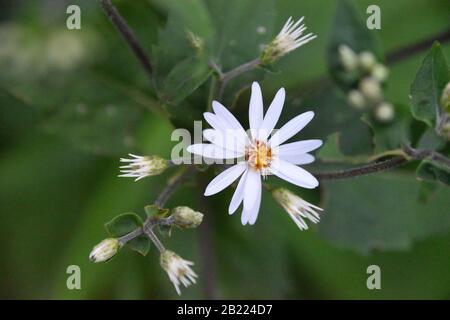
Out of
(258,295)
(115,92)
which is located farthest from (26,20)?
(258,295)

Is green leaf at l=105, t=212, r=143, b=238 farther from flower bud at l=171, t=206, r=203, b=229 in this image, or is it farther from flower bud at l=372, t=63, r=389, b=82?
flower bud at l=372, t=63, r=389, b=82

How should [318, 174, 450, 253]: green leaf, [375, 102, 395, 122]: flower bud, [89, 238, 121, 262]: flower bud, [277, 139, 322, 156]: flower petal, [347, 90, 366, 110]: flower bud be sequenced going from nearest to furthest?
[89, 238, 121, 262]: flower bud
[277, 139, 322, 156]: flower petal
[375, 102, 395, 122]: flower bud
[347, 90, 366, 110]: flower bud
[318, 174, 450, 253]: green leaf

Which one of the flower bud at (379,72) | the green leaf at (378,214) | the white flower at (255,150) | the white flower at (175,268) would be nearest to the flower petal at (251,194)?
the white flower at (255,150)

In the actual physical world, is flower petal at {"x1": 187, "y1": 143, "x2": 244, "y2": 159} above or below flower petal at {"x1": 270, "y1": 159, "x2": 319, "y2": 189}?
above

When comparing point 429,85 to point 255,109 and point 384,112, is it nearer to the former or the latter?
point 384,112

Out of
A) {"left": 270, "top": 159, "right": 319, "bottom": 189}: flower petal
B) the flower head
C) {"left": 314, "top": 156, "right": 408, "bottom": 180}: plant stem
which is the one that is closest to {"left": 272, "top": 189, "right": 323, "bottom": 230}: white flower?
{"left": 270, "top": 159, "right": 319, "bottom": 189}: flower petal

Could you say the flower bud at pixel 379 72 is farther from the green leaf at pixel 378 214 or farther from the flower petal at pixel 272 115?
the flower petal at pixel 272 115

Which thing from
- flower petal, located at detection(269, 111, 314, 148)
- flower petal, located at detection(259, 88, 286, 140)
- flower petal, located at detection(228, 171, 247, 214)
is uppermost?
flower petal, located at detection(259, 88, 286, 140)
